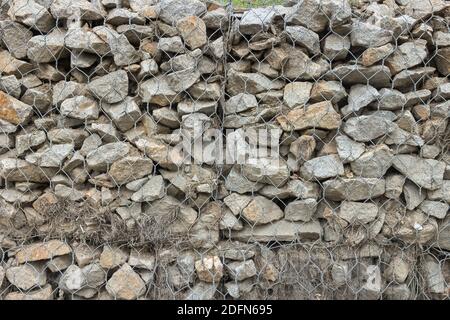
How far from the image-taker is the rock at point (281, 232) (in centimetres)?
218

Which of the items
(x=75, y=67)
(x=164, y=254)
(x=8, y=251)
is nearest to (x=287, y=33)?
(x=75, y=67)

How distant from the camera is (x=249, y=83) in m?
2.23

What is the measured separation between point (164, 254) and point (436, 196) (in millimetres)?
1238

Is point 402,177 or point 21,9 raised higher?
point 21,9

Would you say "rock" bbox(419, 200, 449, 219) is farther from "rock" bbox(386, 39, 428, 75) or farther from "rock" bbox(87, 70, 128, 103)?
"rock" bbox(87, 70, 128, 103)

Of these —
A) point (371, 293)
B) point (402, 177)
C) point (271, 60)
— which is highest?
point (271, 60)

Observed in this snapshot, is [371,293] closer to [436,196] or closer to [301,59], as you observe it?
[436,196]

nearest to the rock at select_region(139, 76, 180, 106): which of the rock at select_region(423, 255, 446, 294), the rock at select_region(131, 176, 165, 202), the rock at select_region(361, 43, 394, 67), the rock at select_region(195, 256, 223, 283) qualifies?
the rock at select_region(131, 176, 165, 202)

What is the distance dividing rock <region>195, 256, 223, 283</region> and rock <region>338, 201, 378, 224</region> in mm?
604

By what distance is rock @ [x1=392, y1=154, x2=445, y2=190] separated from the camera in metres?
2.15

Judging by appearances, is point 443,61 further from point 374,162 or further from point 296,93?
point 296,93

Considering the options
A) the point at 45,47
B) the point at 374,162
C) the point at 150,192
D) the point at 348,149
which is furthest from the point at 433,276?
the point at 45,47

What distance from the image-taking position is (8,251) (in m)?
2.19

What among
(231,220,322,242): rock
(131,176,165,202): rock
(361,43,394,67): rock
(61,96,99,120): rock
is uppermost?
(361,43,394,67): rock
